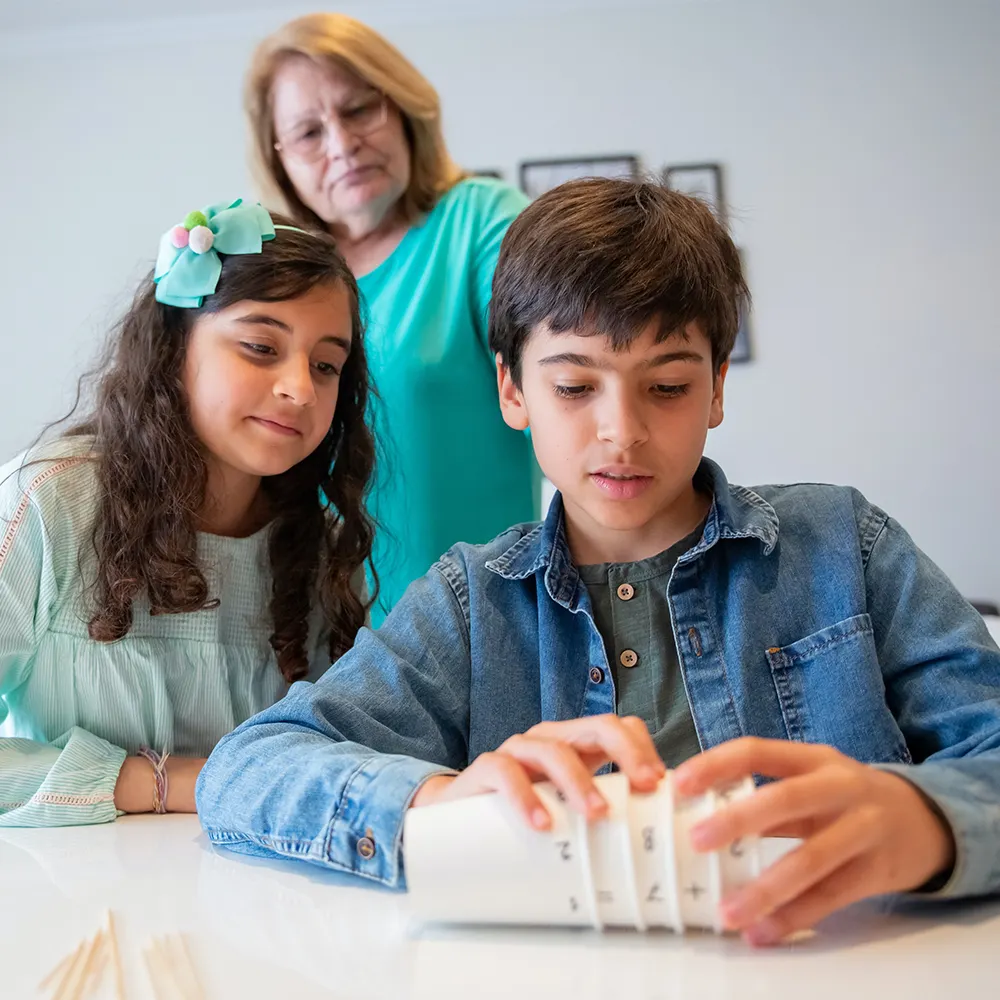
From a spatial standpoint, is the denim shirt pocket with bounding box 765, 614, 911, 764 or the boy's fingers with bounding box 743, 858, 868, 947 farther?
the denim shirt pocket with bounding box 765, 614, 911, 764

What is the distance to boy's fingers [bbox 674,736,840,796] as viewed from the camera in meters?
0.58

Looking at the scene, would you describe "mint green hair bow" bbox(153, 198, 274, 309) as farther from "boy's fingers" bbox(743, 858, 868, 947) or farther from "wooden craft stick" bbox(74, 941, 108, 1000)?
"boy's fingers" bbox(743, 858, 868, 947)

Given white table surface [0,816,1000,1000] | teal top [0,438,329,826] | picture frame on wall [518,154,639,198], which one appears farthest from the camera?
picture frame on wall [518,154,639,198]

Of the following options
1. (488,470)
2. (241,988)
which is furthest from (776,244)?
(241,988)

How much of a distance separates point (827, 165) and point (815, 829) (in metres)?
3.20

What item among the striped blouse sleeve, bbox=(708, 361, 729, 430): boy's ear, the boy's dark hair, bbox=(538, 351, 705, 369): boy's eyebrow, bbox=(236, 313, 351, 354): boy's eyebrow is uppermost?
the boy's dark hair

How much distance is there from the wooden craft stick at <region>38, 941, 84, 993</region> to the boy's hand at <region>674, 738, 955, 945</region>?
357 millimetres

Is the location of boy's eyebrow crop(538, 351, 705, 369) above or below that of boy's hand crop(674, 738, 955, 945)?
above

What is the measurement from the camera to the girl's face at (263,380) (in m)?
1.26

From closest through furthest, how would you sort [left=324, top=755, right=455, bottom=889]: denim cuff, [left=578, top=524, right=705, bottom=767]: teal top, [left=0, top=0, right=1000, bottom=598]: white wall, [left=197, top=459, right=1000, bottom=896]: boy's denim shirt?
[left=324, top=755, right=455, bottom=889]: denim cuff
[left=197, top=459, right=1000, bottom=896]: boy's denim shirt
[left=578, top=524, right=705, bottom=767]: teal top
[left=0, top=0, right=1000, bottom=598]: white wall

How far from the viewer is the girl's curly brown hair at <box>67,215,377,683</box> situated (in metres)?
1.21

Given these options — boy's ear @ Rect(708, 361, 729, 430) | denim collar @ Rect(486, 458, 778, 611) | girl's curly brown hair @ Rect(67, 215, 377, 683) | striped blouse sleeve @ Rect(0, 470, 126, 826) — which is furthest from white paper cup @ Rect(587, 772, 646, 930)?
girl's curly brown hair @ Rect(67, 215, 377, 683)

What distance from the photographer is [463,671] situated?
97 centimetres

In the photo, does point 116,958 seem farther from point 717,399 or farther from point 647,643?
point 717,399
